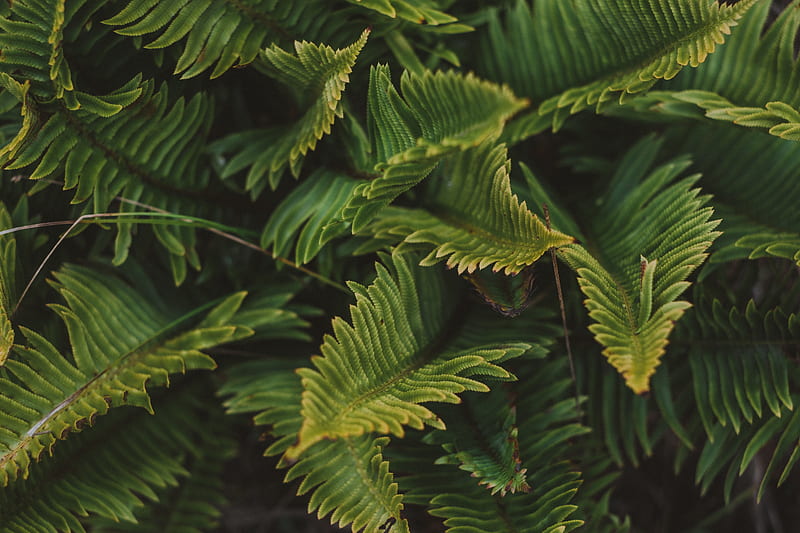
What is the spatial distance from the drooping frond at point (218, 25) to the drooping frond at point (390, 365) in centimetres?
66

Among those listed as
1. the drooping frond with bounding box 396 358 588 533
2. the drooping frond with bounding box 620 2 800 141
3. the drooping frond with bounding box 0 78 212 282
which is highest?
the drooping frond with bounding box 620 2 800 141

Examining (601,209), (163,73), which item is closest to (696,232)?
(601,209)

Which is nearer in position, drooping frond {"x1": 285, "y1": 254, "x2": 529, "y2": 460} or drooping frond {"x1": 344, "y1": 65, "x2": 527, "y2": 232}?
drooping frond {"x1": 285, "y1": 254, "x2": 529, "y2": 460}

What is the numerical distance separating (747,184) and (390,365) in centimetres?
114

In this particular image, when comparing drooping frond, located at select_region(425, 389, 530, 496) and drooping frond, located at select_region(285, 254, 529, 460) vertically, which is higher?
drooping frond, located at select_region(285, 254, 529, 460)

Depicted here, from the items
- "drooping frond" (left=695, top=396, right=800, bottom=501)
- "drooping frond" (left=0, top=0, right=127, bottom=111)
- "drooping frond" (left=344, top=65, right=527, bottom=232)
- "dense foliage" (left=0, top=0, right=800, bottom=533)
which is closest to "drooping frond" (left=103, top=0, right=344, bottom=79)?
"dense foliage" (left=0, top=0, right=800, bottom=533)

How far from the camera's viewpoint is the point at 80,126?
1.67 metres

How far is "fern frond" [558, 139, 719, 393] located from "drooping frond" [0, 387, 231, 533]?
1185 mm

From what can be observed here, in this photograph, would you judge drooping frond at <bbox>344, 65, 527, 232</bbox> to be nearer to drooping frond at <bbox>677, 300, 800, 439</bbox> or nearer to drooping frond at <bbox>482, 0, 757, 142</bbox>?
drooping frond at <bbox>482, 0, 757, 142</bbox>

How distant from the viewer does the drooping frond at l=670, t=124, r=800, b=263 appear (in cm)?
174

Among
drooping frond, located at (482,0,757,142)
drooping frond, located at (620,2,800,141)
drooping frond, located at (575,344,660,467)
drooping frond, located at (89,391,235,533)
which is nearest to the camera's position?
drooping frond, located at (482,0,757,142)

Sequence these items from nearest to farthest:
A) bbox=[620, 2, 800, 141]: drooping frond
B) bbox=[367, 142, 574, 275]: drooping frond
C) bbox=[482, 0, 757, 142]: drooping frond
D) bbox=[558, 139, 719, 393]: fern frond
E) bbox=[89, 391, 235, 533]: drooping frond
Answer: bbox=[558, 139, 719, 393]: fern frond → bbox=[367, 142, 574, 275]: drooping frond → bbox=[482, 0, 757, 142]: drooping frond → bbox=[620, 2, 800, 141]: drooping frond → bbox=[89, 391, 235, 533]: drooping frond

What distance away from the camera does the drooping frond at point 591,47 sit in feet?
5.08

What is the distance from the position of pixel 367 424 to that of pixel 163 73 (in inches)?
45.7
